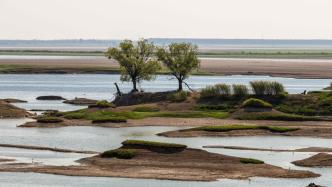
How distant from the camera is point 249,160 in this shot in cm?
6144

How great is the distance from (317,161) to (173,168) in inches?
377

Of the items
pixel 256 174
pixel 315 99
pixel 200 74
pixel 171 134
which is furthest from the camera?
pixel 200 74

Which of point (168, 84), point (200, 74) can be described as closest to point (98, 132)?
point (168, 84)

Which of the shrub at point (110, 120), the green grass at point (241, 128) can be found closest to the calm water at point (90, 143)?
the green grass at point (241, 128)

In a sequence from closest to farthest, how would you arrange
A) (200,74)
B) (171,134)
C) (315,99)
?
(171,134), (315,99), (200,74)

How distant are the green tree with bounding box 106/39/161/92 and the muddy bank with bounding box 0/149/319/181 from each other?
42.9 m

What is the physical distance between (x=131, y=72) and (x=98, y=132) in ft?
88.8

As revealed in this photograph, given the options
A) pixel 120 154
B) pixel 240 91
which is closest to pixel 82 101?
pixel 240 91

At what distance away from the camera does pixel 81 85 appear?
148875 millimetres

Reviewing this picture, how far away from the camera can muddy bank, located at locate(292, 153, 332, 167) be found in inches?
2408

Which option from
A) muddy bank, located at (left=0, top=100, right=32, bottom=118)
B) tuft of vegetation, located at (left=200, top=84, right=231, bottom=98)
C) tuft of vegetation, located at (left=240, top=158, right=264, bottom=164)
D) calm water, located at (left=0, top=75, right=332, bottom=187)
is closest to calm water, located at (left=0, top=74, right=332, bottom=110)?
calm water, located at (left=0, top=75, right=332, bottom=187)

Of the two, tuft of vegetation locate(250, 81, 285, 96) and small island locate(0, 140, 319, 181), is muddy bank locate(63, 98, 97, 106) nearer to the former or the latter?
tuft of vegetation locate(250, 81, 285, 96)

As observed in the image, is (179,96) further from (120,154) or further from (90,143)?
(120,154)

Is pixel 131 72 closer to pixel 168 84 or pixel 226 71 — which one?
pixel 168 84
